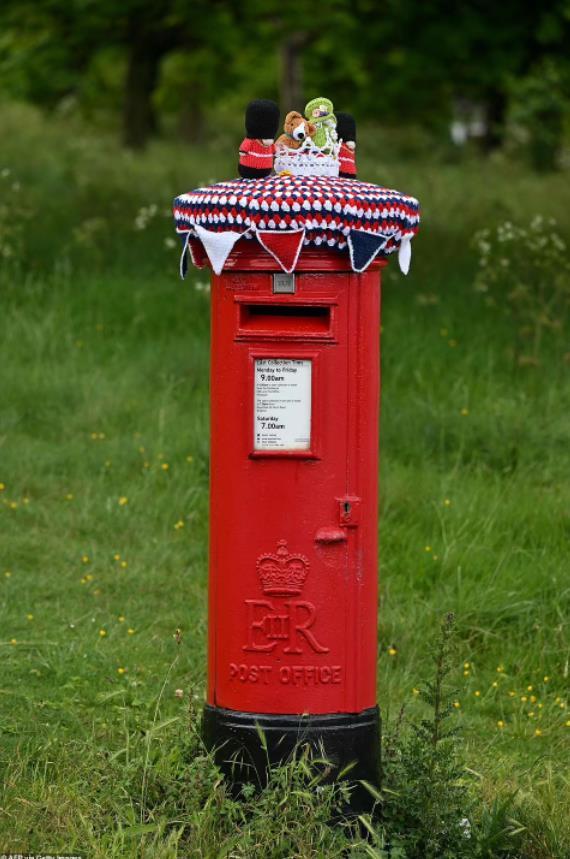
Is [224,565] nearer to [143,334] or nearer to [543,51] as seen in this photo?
[143,334]

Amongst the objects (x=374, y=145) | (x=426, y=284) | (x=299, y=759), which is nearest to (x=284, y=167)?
(x=299, y=759)

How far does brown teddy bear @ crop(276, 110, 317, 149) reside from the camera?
3.74 metres

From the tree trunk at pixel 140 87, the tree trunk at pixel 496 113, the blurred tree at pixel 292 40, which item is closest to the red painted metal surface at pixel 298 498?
the blurred tree at pixel 292 40

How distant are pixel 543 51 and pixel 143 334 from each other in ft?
17.1

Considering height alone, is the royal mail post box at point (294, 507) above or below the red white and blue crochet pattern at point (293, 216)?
below

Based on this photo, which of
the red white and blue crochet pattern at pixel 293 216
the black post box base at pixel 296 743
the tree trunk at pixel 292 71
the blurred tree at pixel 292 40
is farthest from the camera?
the tree trunk at pixel 292 71

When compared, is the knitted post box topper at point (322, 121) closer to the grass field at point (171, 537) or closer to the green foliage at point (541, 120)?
the grass field at point (171, 537)

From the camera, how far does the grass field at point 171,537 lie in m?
3.97

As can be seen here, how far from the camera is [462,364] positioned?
8.11 meters

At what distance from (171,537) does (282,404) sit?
2708mm

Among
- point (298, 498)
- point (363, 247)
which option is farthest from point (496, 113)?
point (298, 498)

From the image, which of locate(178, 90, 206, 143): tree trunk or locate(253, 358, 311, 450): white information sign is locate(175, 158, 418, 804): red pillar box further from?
locate(178, 90, 206, 143): tree trunk

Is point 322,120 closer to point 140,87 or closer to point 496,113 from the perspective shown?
point 140,87

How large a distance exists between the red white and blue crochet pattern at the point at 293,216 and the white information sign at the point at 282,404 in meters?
0.29
